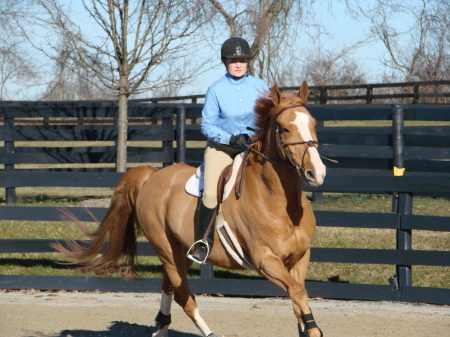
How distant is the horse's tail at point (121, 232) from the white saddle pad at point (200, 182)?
98 cm

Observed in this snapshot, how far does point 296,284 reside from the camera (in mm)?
4055

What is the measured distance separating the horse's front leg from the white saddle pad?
0.65m

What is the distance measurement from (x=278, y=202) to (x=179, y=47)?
655cm

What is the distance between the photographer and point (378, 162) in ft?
25.4

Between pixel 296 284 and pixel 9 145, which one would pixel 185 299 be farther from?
pixel 9 145

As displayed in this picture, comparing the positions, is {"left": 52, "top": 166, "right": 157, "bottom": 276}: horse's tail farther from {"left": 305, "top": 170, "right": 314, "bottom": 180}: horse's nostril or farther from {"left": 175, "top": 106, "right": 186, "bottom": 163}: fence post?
{"left": 305, "top": 170, "right": 314, "bottom": 180}: horse's nostril

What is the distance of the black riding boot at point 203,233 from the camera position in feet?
15.5

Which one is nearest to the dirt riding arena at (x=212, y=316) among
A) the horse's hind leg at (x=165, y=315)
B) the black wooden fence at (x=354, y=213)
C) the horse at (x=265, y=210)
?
the black wooden fence at (x=354, y=213)

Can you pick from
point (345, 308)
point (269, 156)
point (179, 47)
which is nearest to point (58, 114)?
point (179, 47)

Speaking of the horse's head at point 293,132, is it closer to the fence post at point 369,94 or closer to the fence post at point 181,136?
the fence post at point 181,136

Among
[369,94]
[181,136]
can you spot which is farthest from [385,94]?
[181,136]

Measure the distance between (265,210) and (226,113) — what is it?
890 millimetres

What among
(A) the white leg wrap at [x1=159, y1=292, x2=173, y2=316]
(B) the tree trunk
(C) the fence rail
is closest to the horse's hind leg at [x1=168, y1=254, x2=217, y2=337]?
(A) the white leg wrap at [x1=159, y1=292, x2=173, y2=316]

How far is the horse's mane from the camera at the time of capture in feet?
14.0
